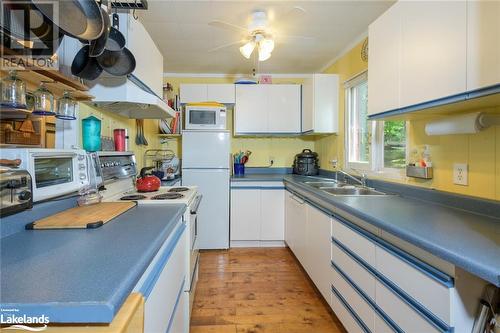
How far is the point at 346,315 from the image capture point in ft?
5.30

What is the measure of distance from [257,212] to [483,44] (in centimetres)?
259

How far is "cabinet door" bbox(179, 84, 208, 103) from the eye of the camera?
3.50 metres

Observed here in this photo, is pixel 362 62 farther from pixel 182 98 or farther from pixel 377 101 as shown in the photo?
pixel 182 98

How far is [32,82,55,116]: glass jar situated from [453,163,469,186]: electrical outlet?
2095 millimetres

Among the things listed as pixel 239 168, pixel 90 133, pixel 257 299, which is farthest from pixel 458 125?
pixel 239 168

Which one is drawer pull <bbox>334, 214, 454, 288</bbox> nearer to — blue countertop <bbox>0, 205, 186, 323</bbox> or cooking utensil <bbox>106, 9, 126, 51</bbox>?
blue countertop <bbox>0, 205, 186, 323</bbox>

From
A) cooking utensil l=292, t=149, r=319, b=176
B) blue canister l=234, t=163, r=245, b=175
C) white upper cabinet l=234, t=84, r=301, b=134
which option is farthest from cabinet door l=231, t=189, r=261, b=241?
white upper cabinet l=234, t=84, r=301, b=134

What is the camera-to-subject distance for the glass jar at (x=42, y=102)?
3.79 feet

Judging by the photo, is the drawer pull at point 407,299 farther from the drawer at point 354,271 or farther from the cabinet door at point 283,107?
the cabinet door at point 283,107

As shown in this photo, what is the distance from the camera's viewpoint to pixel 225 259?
297 cm

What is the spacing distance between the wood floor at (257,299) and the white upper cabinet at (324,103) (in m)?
1.56

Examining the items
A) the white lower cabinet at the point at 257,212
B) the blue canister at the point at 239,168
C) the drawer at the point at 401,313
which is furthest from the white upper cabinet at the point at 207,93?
the drawer at the point at 401,313

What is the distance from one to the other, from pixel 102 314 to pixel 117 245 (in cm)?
35

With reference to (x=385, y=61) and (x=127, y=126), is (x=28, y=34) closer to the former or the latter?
(x=127, y=126)
